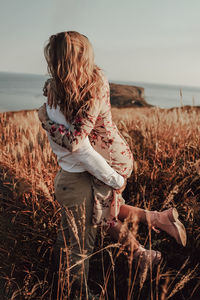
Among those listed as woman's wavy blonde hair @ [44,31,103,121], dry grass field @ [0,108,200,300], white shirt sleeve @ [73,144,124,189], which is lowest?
dry grass field @ [0,108,200,300]

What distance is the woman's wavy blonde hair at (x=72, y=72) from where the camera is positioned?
1.31 meters

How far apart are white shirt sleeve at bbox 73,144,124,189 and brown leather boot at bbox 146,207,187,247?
17.4 inches

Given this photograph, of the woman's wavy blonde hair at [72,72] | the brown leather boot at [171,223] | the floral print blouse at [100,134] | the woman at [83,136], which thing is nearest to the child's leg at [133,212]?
the brown leather boot at [171,223]

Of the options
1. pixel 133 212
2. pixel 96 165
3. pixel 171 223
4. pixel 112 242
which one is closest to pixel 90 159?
pixel 96 165

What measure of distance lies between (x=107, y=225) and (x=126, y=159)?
0.47m

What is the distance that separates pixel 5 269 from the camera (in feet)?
6.33

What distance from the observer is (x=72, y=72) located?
1.31m

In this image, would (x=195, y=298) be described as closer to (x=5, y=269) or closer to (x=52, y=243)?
(x=52, y=243)

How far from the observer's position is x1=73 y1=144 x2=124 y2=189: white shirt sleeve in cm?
144

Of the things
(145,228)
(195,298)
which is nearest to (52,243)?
(145,228)

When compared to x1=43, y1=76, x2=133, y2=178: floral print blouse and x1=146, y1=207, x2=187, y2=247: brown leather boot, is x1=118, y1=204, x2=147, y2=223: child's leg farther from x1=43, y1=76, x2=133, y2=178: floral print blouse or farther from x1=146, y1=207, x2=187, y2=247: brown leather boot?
x1=43, y1=76, x2=133, y2=178: floral print blouse

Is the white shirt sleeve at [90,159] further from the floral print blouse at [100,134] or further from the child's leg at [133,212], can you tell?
the child's leg at [133,212]

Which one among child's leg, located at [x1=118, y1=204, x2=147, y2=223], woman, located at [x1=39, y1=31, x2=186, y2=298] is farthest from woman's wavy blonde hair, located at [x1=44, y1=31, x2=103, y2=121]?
child's leg, located at [x1=118, y1=204, x2=147, y2=223]

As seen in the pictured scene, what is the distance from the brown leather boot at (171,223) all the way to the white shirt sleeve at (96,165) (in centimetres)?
44
